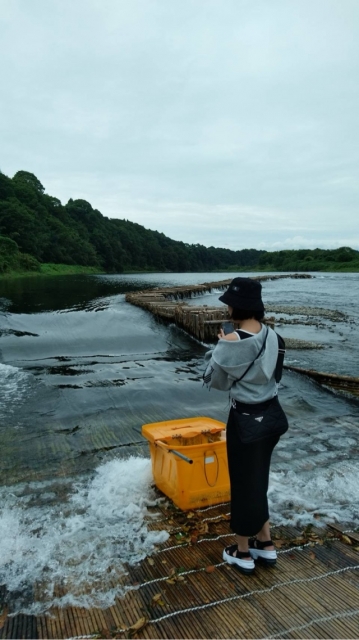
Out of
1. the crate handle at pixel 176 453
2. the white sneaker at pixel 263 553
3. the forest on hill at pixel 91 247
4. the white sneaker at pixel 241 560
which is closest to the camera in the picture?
the white sneaker at pixel 241 560

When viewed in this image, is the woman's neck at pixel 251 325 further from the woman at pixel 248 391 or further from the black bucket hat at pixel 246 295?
the black bucket hat at pixel 246 295

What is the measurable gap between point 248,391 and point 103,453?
157 inches

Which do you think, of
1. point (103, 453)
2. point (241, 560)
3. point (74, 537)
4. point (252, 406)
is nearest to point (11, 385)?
point (103, 453)

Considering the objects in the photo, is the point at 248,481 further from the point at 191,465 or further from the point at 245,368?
the point at 191,465

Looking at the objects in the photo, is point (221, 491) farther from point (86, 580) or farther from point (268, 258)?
point (268, 258)

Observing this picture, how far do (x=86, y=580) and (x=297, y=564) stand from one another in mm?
1838

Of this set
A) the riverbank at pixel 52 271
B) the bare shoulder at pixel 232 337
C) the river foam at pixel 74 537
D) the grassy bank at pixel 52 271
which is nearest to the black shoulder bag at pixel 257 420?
the bare shoulder at pixel 232 337

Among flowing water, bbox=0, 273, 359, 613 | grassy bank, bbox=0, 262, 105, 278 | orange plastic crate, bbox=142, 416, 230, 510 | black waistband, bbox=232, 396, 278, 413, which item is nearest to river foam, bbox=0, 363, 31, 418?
flowing water, bbox=0, 273, 359, 613

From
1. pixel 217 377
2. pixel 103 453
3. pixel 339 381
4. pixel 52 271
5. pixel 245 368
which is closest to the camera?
pixel 245 368

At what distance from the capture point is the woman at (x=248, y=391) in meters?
3.16

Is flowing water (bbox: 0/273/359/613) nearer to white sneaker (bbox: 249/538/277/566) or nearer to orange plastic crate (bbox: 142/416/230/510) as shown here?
orange plastic crate (bbox: 142/416/230/510)

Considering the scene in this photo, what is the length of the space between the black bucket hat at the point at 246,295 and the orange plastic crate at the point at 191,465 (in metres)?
1.74

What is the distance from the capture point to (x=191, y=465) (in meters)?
4.34

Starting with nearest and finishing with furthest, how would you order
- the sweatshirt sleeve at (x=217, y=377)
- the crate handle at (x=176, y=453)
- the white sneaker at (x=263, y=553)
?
the sweatshirt sleeve at (x=217, y=377) → the white sneaker at (x=263, y=553) → the crate handle at (x=176, y=453)
